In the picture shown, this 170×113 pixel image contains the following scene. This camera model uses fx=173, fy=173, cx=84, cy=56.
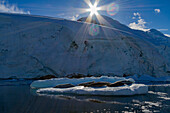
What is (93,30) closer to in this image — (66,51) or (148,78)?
(66,51)

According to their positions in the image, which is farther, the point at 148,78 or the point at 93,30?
the point at 93,30

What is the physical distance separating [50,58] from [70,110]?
13.0 metres

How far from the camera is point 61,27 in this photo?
2056cm

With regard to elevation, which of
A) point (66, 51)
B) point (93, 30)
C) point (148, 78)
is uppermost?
point (93, 30)

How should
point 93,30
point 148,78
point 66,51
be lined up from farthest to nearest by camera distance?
point 93,30, point 66,51, point 148,78

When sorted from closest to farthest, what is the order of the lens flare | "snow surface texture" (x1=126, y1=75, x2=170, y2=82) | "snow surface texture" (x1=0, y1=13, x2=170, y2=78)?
"snow surface texture" (x1=0, y1=13, x2=170, y2=78)
"snow surface texture" (x1=126, y1=75, x2=170, y2=82)
the lens flare

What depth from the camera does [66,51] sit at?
62.4ft

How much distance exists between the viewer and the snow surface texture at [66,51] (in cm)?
1755

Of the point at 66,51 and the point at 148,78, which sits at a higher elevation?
the point at 66,51

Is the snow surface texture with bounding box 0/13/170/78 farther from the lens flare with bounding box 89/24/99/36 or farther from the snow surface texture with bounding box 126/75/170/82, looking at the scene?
the snow surface texture with bounding box 126/75/170/82

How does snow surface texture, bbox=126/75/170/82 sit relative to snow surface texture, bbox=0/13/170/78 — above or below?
below

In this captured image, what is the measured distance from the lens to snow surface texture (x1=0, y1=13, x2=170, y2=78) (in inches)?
691

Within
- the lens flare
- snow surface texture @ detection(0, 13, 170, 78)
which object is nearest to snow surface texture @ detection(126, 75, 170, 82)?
snow surface texture @ detection(0, 13, 170, 78)

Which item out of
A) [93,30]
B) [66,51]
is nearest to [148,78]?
[93,30]
